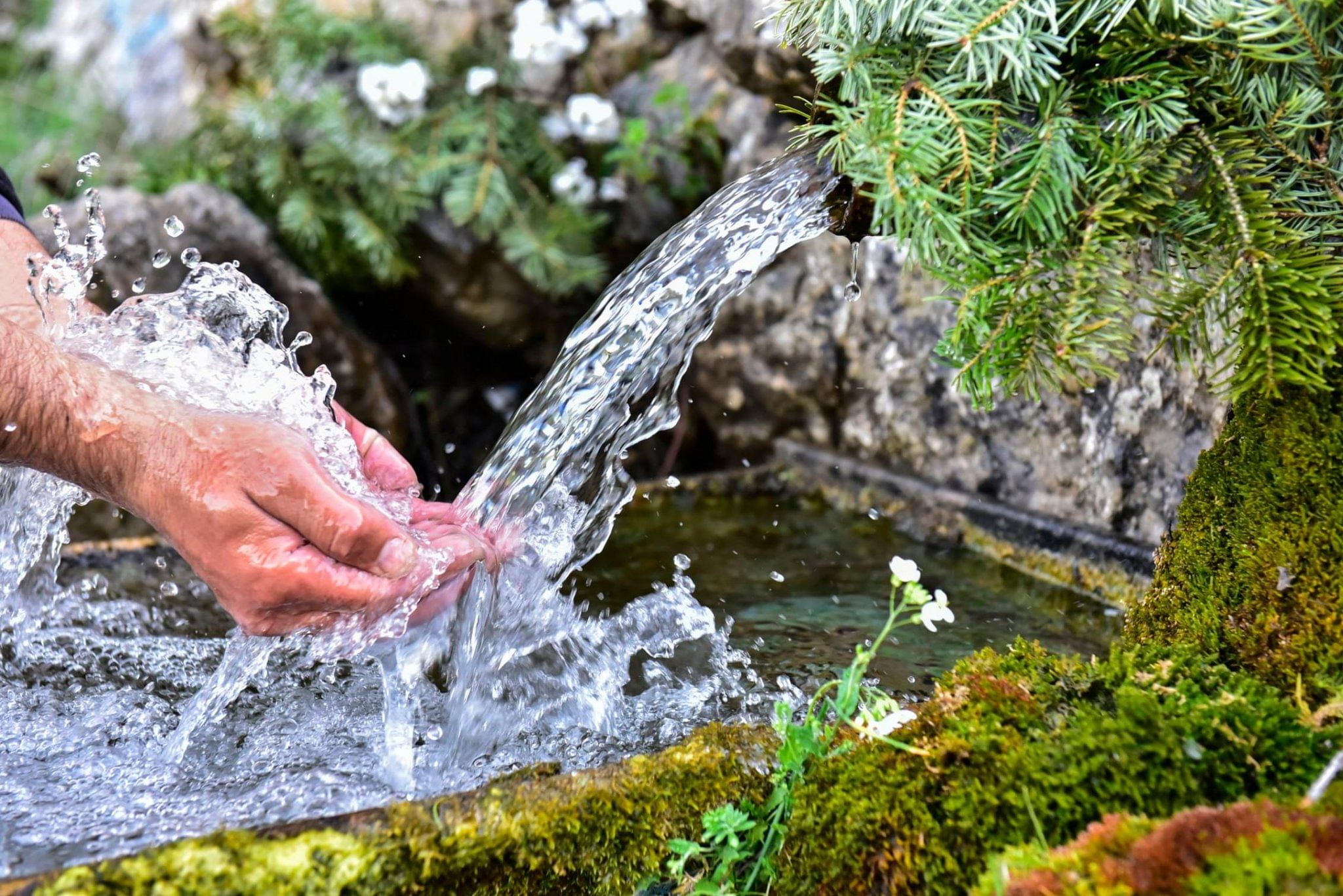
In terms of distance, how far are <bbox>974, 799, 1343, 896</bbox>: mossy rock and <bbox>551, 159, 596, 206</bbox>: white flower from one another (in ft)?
10.4

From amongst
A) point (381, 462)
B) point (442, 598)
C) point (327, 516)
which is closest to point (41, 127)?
point (381, 462)

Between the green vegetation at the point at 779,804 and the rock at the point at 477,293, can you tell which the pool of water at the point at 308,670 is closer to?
the green vegetation at the point at 779,804

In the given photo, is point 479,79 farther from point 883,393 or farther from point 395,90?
point 883,393

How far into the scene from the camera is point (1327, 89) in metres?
1.33

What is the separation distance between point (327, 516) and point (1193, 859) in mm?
1159

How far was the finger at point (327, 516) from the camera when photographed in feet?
4.83

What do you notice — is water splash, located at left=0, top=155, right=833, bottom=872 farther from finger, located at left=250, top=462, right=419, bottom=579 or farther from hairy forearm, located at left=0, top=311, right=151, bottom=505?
finger, located at left=250, top=462, right=419, bottom=579

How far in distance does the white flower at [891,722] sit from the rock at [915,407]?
3.74ft

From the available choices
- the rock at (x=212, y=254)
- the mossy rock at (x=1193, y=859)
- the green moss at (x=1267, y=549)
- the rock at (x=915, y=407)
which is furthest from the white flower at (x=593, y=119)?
the mossy rock at (x=1193, y=859)

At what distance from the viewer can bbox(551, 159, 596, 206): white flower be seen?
3777 mm

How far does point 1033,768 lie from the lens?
1.16m

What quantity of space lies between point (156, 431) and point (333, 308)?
8.27ft

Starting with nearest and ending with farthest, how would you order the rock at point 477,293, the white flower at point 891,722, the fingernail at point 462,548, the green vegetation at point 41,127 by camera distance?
the white flower at point 891,722, the fingernail at point 462,548, the rock at point 477,293, the green vegetation at point 41,127

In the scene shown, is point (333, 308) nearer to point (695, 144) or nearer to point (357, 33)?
point (357, 33)
